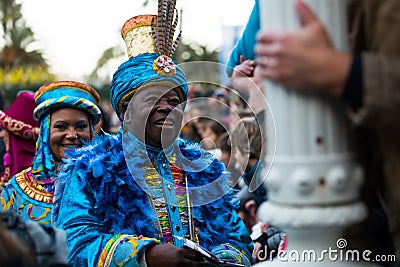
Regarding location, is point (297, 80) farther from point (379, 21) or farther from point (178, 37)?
point (178, 37)

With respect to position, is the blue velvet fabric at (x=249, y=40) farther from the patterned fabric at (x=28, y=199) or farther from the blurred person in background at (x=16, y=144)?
the blurred person in background at (x=16, y=144)

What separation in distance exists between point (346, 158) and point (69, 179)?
71.7 inches

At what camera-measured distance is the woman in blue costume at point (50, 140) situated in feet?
12.7

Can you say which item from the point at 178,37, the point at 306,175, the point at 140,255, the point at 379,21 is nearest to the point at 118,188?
the point at 140,255

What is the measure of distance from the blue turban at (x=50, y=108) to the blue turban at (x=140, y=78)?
3.19 ft

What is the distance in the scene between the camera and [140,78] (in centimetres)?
310

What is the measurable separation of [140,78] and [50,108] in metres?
1.27

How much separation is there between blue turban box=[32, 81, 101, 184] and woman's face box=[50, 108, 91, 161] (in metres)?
0.04

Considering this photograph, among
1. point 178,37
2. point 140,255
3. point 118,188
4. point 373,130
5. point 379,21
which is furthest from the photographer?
point 178,37

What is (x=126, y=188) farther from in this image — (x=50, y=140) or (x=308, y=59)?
(x=308, y=59)

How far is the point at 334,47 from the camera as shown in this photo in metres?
1.39

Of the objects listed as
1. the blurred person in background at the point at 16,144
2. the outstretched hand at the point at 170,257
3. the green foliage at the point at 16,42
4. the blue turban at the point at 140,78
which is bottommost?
the outstretched hand at the point at 170,257

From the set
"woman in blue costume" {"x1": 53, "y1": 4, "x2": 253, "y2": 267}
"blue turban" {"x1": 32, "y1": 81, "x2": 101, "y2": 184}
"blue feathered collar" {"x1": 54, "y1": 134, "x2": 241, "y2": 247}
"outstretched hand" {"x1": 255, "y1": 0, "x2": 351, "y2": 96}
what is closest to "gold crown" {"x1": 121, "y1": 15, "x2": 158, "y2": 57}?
"woman in blue costume" {"x1": 53, "y1": 4, "x2": 253, "y2": 267}

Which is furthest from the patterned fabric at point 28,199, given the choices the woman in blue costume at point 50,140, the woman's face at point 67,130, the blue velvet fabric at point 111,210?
the blue velvet fabric at point 111,210
